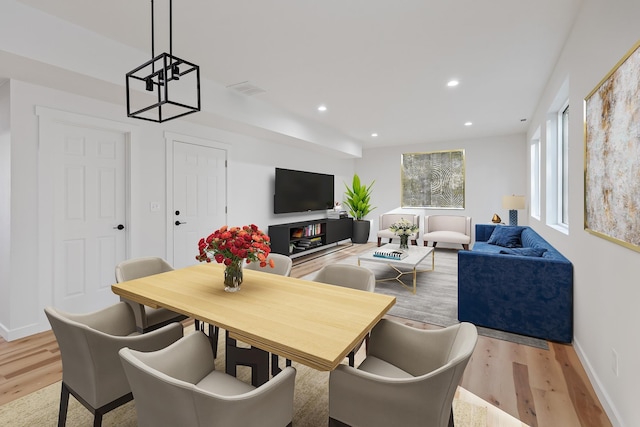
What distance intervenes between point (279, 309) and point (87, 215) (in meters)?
2.72

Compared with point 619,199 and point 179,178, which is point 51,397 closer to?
point 179,178

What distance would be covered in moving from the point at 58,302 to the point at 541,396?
13.1 ft

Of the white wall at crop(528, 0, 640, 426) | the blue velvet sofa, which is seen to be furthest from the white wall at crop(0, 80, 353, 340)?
the white wall at crop(528, 0, 640, 426)

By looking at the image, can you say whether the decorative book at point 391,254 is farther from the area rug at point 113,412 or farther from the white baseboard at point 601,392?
the area rug at point 113,412

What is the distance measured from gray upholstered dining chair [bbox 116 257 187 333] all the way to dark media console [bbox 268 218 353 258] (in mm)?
2871

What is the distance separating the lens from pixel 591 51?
203cm

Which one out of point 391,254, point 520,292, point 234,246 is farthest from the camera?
point 391,254

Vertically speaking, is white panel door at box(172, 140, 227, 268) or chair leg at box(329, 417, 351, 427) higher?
white panel door at box(172, 140, 227, 268)

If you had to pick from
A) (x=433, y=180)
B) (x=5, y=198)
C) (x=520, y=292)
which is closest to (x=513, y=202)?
(x=433, y=180)

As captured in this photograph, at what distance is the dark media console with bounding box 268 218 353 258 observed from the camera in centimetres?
538

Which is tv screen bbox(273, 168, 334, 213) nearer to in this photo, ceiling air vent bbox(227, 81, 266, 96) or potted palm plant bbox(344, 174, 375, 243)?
potted palm plant bbox(344, 174, 375, 243)

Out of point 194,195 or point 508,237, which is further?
point 508,237

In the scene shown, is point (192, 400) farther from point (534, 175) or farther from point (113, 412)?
point (534, 175)

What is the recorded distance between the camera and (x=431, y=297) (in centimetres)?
365
